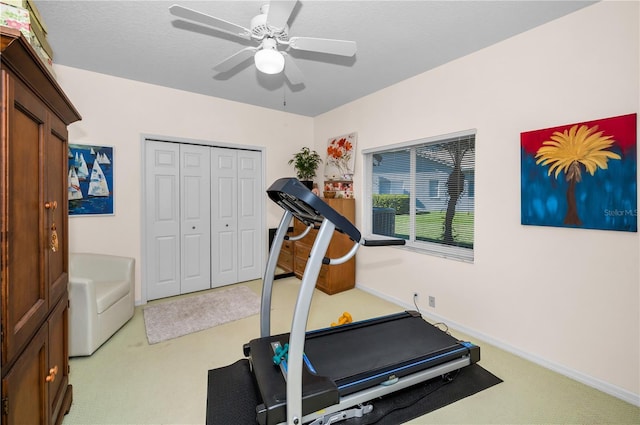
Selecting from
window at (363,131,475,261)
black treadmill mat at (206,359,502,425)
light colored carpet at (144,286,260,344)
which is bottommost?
black treadmill mat at (206,359,502,425)

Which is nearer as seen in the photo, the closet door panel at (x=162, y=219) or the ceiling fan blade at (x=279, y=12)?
the ceiling fan blade at (x=279, y=12)

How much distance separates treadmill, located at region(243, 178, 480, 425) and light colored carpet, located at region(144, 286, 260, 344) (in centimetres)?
110

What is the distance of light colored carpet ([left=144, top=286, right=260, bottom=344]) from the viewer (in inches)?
114

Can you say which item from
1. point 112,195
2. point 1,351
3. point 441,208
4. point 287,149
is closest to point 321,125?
point 287,149

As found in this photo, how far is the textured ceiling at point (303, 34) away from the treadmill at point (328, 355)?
1.54m

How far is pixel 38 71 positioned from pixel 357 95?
11.2 feet

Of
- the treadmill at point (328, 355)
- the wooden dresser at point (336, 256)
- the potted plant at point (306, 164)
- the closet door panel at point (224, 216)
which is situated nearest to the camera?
the treadmill at point (328, 355)

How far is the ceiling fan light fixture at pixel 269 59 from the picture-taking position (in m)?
1.89

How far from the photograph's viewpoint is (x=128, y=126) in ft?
11.4

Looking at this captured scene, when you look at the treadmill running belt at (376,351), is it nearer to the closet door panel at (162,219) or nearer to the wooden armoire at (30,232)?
the wooden armoire at (30,232)

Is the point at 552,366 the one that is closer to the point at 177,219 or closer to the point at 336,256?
the point at 336,256

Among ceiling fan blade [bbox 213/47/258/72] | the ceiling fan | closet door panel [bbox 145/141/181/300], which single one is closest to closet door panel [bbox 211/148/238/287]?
closet door panel [bbox 145/141/181/300]

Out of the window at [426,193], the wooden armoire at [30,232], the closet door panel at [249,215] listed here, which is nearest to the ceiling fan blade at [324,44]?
the wooden armoire at [30,232]

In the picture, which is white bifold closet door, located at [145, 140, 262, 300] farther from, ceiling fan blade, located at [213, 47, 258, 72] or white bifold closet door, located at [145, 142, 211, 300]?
ceiling fan blade, located at [213, 47, 258, 72]
